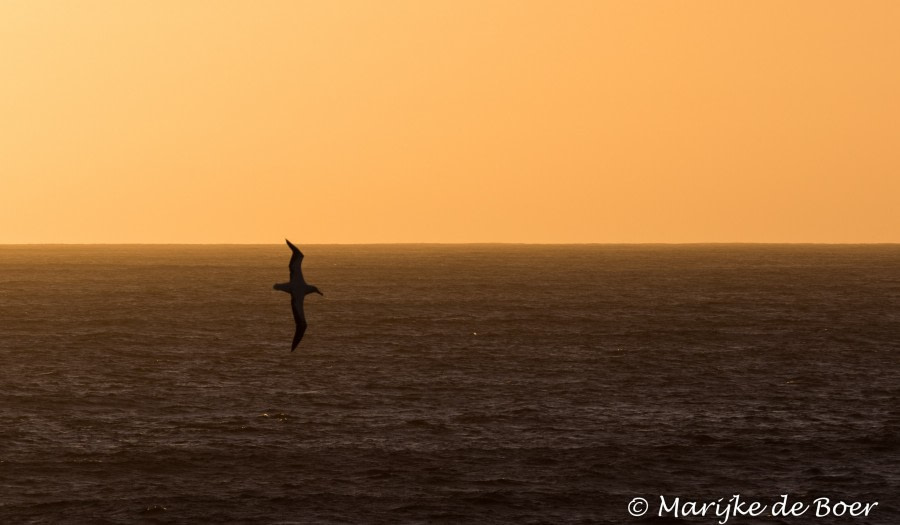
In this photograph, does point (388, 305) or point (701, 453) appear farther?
point (388, 305)

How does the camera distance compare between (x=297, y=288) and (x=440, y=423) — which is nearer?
(x=297, y=288)

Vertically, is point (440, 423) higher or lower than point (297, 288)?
lower

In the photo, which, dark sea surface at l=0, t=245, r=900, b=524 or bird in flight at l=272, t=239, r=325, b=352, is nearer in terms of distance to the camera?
bird in flight at l=272, t=239, r=325, b=352

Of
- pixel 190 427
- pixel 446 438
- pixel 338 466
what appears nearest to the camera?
pixel 338 466

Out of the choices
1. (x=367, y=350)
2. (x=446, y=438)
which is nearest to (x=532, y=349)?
(x=367, y=350)

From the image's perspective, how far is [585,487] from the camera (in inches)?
2516

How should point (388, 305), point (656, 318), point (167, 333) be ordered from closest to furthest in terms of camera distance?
point (167, 333) < point (656, 318) < point (388, 305)

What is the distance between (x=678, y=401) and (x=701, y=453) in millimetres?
20147

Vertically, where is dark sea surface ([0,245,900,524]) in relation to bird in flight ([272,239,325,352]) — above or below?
below

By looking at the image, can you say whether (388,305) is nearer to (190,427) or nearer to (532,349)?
(532,349)

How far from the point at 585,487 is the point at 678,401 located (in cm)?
3022

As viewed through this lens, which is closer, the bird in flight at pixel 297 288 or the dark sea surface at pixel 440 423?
the bird in flight at pixel 297 288

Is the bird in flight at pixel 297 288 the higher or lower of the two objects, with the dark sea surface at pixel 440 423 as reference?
higher

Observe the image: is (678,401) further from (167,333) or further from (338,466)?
(167,333)
